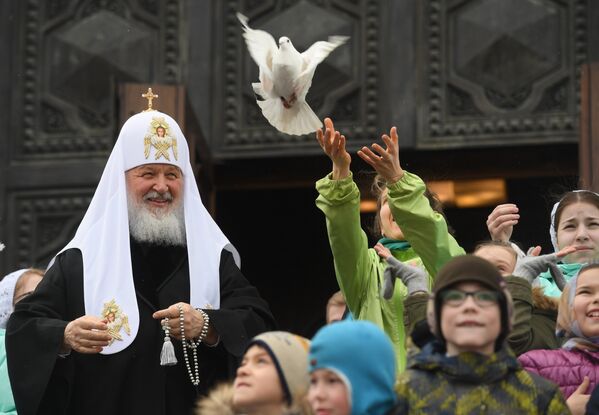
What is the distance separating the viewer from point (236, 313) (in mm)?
7156

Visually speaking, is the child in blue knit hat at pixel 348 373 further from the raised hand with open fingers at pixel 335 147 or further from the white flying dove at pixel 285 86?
the white flying dove at pixel 285 86

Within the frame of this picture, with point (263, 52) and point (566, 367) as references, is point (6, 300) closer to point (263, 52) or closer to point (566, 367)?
point (263, 52)

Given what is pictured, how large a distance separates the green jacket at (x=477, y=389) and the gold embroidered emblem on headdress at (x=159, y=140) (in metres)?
2.24

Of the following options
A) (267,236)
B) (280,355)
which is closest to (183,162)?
(280,355)

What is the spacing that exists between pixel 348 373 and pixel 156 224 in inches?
84.3

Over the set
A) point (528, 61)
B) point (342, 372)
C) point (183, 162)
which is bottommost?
point (342, 372)

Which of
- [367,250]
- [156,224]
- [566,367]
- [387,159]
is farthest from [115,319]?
[566,367]

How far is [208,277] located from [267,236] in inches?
182

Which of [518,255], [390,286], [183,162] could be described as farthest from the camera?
[183,162]

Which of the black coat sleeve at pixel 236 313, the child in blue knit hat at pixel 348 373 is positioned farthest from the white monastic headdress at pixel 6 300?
the child in blue knit hat at pixel 348 373

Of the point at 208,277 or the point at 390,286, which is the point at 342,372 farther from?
the point at 208,277

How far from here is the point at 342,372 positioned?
5465mm

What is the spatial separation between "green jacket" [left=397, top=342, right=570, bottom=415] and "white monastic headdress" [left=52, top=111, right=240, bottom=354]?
1845 millimetres

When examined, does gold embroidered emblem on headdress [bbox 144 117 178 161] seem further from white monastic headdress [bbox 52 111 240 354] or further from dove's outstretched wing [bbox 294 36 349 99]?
dove's outstretched wing [bbox 294 36 349 99]
